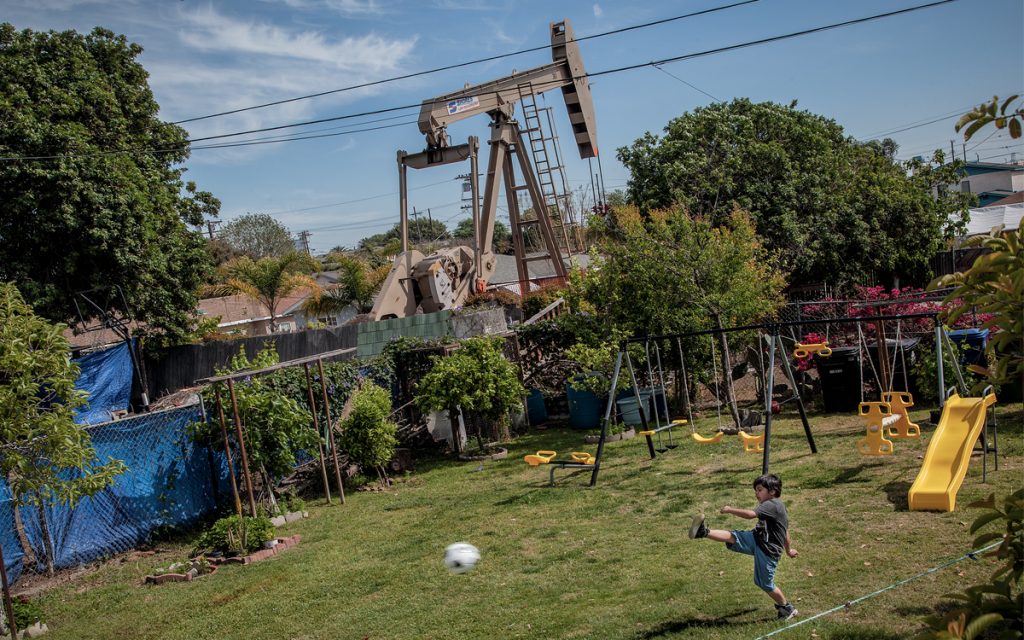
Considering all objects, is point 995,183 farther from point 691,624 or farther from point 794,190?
point 691,624

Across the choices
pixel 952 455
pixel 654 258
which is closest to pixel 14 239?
pixel 654 258

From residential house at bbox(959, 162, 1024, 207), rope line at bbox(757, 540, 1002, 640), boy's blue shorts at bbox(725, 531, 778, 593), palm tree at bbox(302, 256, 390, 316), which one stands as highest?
residential house at bbox(959, 162, 1024, 207)

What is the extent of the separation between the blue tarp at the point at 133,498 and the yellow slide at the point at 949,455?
9.68 metres

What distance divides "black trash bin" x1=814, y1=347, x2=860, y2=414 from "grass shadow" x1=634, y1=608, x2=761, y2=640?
9113 millimetres

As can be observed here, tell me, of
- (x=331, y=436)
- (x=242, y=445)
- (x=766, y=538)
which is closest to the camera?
(x=766, y=538)

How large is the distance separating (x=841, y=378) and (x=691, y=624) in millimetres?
9568

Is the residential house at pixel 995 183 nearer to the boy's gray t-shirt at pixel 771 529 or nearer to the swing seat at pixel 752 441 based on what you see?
the swing seat at pixel 752 441

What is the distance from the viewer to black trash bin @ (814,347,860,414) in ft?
46.2

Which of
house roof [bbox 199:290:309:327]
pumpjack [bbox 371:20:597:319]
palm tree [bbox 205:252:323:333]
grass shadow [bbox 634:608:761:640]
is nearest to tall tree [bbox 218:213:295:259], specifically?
house roof [bbox 199:290:309:327]

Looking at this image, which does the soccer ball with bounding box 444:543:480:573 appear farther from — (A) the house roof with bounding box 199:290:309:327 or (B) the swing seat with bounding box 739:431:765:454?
(A) the house roof with bounding box 199:290:309:327

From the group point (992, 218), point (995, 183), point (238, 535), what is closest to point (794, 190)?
point (992, 218)

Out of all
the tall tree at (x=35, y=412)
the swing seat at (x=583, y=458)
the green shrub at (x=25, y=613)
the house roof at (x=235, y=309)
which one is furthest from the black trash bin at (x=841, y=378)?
the house roof at (x=235, y=309)

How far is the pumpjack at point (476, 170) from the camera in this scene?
1989 cm

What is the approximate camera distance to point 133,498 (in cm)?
1089
